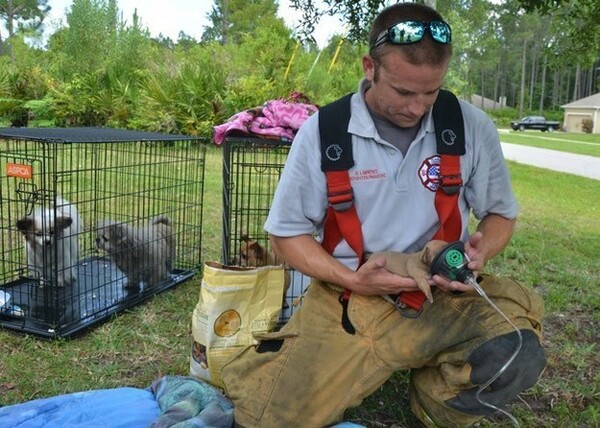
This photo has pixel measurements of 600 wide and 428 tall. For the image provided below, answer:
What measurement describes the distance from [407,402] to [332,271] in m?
0.91

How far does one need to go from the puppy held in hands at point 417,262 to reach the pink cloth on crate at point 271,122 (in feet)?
3.94

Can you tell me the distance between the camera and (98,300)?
11.6 ft

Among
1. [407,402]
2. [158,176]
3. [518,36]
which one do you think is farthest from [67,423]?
[518,36]

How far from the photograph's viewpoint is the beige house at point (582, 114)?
48.3 meters

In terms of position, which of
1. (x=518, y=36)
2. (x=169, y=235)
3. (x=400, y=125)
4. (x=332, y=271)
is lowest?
(x=169, y=235)

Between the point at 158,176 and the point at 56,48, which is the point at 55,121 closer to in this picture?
Result: the point at 158,176

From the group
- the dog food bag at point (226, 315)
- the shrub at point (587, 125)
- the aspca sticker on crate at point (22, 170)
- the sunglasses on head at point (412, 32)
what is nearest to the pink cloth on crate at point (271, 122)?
the dog food bag at point (226, 315)

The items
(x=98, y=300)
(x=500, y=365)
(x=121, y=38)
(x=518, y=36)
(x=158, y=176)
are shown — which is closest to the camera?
(x=500, y=365)

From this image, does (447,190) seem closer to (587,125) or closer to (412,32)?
(412,32)

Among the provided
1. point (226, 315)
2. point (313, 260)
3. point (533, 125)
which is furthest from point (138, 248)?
point (533, 125)

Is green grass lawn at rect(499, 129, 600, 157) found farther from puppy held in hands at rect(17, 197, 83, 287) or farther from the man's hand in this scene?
the man's hand

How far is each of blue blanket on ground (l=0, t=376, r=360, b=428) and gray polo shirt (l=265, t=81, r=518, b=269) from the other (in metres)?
0.74

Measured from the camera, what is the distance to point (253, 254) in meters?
3.25

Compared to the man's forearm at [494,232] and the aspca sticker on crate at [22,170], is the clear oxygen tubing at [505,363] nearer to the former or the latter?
the man's forearm at [494,232]
